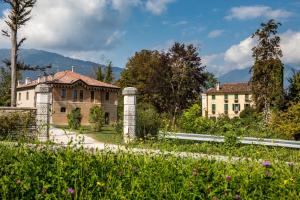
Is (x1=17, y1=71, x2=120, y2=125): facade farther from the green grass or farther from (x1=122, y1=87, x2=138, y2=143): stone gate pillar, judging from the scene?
the green grass

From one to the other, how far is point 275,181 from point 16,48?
29236 mm

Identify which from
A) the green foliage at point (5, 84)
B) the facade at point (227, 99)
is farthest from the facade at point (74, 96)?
the facade at point (227, 99)

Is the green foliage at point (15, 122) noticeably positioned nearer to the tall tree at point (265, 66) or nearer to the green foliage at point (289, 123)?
the green foliage at point (289, 123)

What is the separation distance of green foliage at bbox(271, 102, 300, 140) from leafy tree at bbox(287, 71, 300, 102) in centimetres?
239

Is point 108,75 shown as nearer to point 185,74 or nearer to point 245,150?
point 185,74

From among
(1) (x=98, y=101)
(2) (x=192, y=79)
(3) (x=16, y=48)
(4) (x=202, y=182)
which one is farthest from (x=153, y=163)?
(1) (x=98, y=101)

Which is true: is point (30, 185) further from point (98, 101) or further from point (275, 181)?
point (98, 101)

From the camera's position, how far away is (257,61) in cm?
3906

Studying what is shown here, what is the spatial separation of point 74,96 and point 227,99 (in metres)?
37.3

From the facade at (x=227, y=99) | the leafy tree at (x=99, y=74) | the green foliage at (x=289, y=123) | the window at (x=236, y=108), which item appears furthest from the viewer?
the window at (x=236, y=108)

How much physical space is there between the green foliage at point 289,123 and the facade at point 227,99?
5917 centimetres

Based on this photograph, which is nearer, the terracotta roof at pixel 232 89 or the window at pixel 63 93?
the window at pixel 63 93

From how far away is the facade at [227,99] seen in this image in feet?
260

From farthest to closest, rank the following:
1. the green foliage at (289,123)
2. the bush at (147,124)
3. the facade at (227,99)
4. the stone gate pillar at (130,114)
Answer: the facade at (227,99)
the bush at (147,124)
the green foliage at (289,123)
the stone gate pillar at (130,114)
